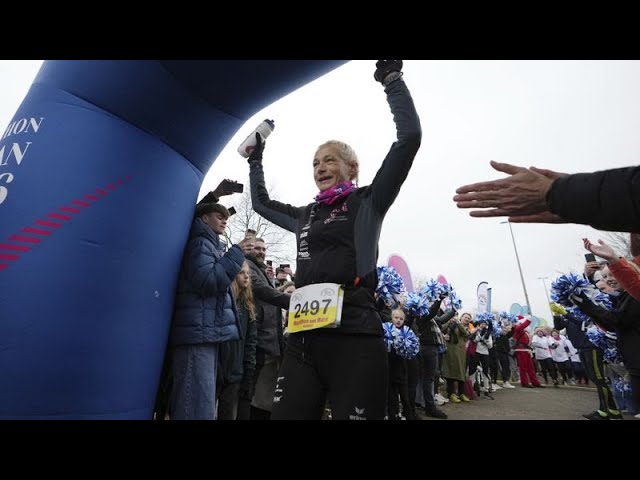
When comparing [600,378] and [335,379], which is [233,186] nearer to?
[335,379]

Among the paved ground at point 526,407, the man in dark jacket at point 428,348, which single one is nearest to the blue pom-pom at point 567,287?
Result: the man in dark jacket at point 428,348

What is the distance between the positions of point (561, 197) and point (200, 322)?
2160 millimetres

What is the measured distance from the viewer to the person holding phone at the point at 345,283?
1740 mm

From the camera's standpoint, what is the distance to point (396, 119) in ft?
6.64

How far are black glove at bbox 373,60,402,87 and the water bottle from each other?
3.75 ft

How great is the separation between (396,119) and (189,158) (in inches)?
55.3

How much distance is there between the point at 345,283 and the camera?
1.89 metres

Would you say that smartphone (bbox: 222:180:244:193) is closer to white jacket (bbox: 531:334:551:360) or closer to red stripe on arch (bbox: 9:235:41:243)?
red stripe on arch (bbox: 9:235:41:243)

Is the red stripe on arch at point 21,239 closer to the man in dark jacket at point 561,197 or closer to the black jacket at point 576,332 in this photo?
the man in dark jacket at point 561,197

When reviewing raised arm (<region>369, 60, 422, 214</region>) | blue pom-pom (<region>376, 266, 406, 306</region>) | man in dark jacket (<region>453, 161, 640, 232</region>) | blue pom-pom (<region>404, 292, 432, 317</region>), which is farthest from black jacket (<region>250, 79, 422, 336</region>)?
blue pom-pom (<region>404, 292, 432, 317</region>)

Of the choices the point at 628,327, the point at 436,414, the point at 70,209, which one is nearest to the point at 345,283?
the point at 70,209

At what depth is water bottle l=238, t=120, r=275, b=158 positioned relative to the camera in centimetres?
300
